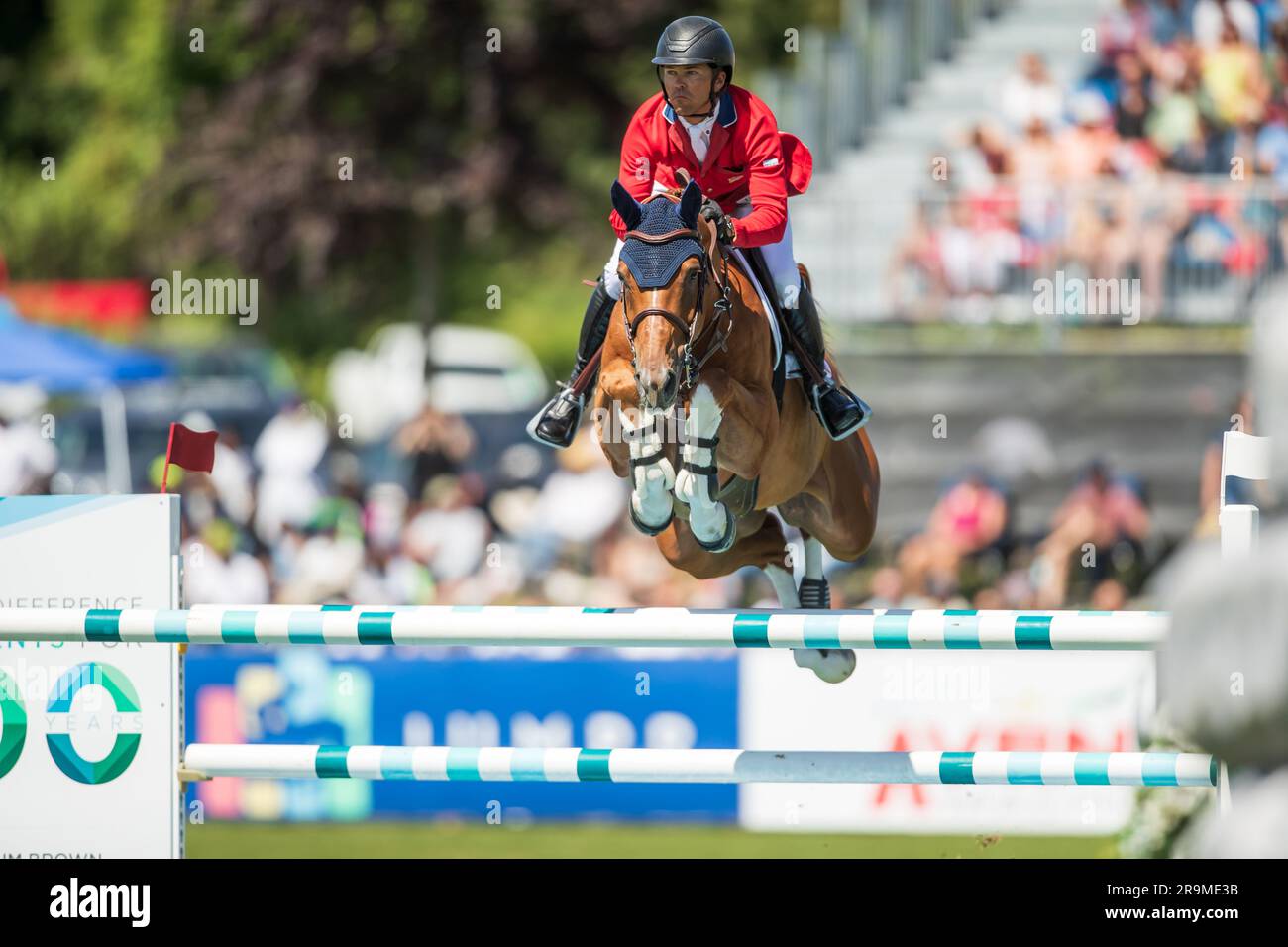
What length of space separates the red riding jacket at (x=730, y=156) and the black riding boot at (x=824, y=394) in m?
0.36

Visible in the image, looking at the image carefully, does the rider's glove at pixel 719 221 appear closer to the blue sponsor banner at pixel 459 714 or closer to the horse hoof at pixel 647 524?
the horse hoof at pixel 647 524

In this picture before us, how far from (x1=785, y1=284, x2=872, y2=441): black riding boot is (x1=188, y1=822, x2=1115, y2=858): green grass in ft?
12.1

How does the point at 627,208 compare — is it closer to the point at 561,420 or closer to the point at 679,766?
the point at 561,420

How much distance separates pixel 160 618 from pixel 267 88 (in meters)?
14.1

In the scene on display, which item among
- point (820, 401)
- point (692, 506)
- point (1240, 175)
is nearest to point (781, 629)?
point (692, 506)

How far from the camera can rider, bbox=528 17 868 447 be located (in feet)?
20.4

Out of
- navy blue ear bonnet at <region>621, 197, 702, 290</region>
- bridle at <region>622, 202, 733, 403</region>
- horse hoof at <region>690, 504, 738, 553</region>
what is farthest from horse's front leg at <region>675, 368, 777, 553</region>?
navy blue ear bonnet at <region>621, 197, 702, 290</region>

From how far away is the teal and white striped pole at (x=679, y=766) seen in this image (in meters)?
5.37

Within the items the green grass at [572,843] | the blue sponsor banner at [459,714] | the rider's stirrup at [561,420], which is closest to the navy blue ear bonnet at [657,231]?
the rider's stirrup at [561,420]

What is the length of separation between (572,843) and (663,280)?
544 centimetres

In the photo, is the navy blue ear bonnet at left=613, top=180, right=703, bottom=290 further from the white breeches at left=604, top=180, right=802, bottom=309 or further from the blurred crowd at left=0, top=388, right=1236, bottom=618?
the blurred crowd at left=0, top=388, right=1236, bottom=618

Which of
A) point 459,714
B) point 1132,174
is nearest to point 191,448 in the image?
point 459,714

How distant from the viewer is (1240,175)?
13.4 meters

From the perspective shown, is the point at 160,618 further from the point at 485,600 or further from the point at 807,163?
the point at 485,600
